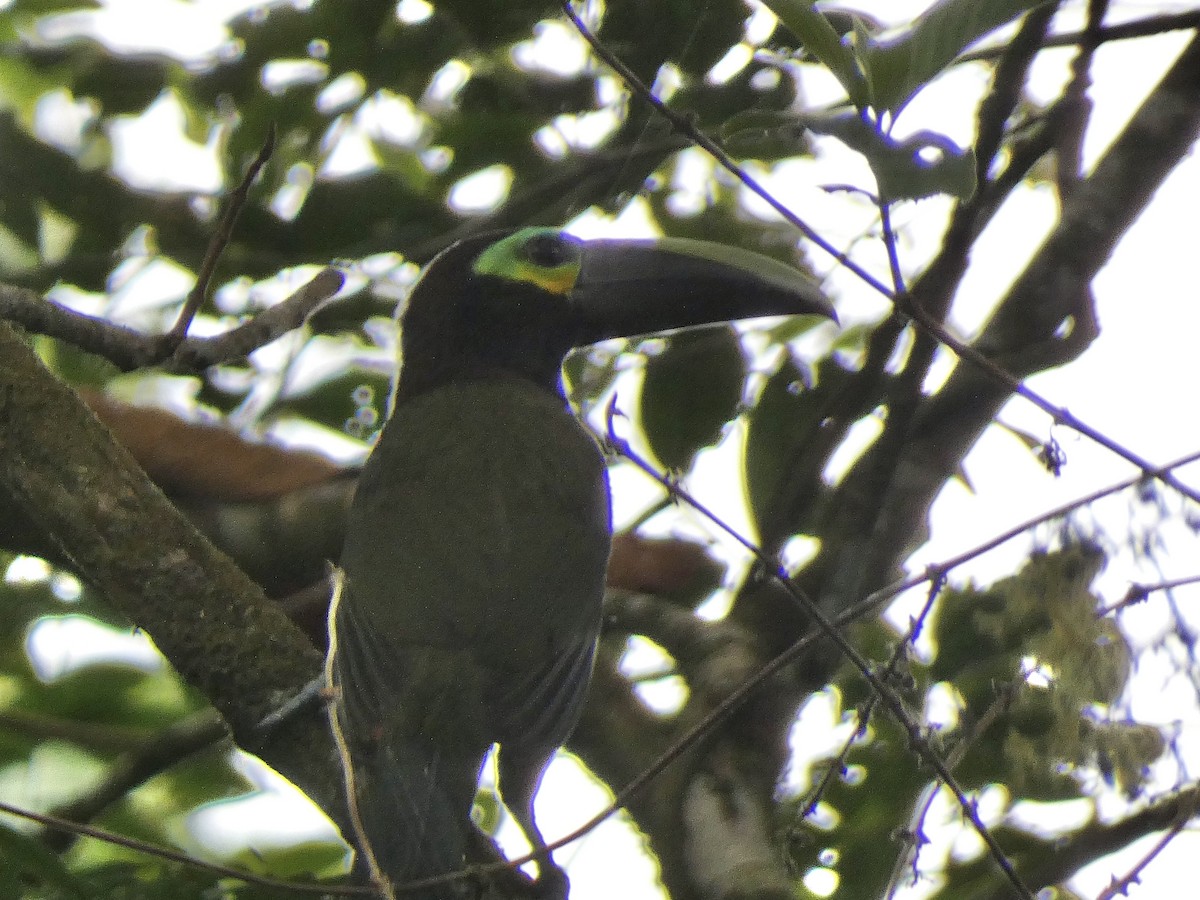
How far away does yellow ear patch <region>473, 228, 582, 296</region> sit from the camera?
3604mm

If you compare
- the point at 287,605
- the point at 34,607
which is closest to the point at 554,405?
the point at 287,605

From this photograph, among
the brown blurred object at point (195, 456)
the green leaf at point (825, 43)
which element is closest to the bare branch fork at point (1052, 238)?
the green leaf at point (825, 43)

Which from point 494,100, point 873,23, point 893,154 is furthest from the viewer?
point 494,100

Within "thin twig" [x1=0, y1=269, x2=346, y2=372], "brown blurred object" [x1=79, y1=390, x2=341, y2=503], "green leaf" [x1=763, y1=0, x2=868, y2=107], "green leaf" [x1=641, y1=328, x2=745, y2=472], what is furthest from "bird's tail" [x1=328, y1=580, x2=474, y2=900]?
"green leaf" [x1=763, y1=0, x2=868, y2=107]

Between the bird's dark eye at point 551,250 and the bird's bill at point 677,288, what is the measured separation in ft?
0.12

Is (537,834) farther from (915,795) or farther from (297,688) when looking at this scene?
(915,795)

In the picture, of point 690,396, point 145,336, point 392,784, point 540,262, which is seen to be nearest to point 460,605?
point 392,784

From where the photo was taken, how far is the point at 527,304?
3.63 m

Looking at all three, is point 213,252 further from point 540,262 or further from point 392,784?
point 540,262

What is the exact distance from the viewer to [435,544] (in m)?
2.83

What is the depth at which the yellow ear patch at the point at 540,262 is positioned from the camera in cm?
360

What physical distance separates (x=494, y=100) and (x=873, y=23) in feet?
2.82

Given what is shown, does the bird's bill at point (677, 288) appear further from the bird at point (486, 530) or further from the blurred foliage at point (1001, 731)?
the blurred foliage at point (1001, 731)

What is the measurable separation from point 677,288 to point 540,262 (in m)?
0.37
